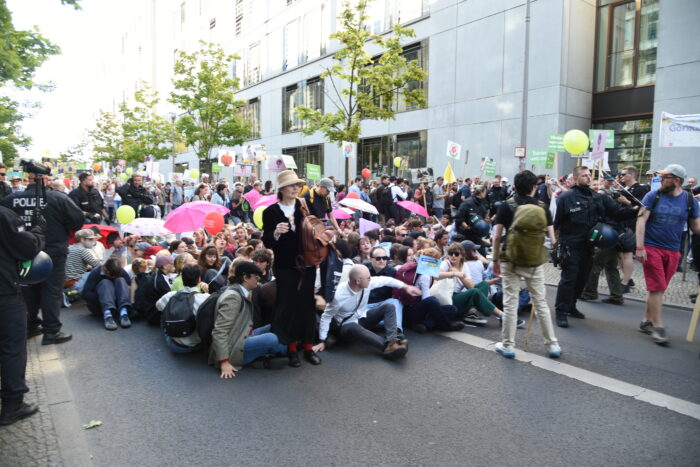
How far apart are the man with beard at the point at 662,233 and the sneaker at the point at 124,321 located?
6.49m

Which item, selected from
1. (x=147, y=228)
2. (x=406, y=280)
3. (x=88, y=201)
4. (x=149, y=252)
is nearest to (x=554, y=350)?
(x=406, y=280)

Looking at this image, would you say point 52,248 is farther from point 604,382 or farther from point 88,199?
point 604,382

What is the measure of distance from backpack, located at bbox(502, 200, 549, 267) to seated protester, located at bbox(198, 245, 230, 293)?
12.1 feet

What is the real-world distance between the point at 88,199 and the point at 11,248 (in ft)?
20.5

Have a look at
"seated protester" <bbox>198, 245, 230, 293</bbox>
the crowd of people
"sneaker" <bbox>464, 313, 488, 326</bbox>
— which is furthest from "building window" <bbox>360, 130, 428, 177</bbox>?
"seated protester" <bbox>198, 245, 230, 293</bbox>

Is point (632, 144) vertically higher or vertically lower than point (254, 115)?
lower

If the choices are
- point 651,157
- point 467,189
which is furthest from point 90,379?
point 651,157

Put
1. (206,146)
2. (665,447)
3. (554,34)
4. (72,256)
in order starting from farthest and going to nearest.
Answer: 1. (206,146)
2. (554,34)
3. (72,256)
4. (665,447)

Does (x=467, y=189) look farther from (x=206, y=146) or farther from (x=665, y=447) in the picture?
(x=206, y=146)

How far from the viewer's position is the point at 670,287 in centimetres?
931

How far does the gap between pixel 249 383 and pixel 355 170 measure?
24.6 m

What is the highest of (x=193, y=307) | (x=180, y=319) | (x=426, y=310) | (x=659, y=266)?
(x=659, y=266)

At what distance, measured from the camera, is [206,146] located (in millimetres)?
32406

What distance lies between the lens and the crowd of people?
4992mm
